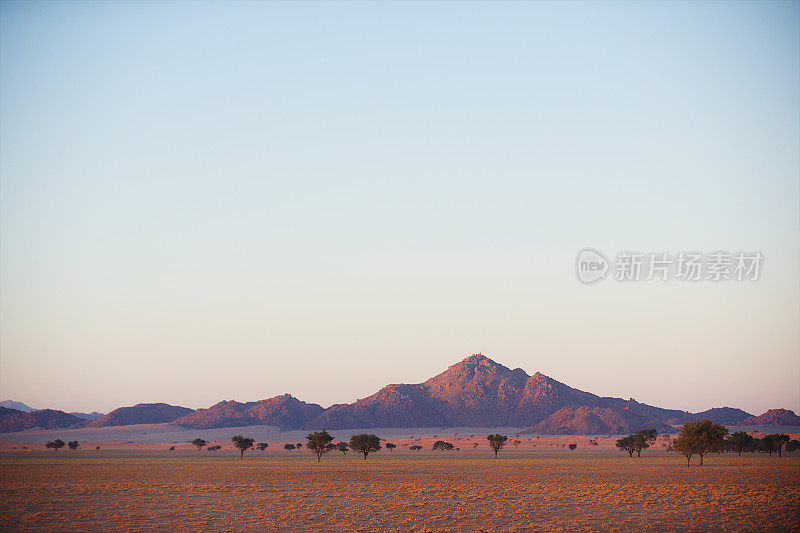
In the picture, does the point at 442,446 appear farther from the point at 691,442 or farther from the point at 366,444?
the point at 691,442

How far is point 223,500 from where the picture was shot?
5066 centimetres

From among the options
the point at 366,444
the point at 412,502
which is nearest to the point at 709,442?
the point at 412,502

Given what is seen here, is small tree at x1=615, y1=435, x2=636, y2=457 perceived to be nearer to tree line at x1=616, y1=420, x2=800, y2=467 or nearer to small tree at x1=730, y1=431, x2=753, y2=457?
tree line at x1=616, y1=420, x2=800, y2=467

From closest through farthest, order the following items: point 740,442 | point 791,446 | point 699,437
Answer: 1. point 699,437
2. point 740,442
3. point 791,446

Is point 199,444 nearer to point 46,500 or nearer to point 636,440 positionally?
point 636,440

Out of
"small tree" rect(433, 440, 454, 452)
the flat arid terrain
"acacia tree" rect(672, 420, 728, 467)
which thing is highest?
"acacia tree" rect(672, 420, 728, 467)

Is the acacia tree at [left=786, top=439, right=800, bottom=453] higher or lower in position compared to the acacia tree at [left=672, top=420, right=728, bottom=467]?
lower

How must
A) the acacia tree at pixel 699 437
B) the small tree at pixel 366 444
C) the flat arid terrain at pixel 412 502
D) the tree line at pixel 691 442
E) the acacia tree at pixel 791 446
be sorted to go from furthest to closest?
the acacia tree at pixel 791 446 < the small tree at pixel 366 444 < the tree line at pixel 691 442 < the acacia tree at pixel 699 437 < the flat arid terrain at pixel 412 502

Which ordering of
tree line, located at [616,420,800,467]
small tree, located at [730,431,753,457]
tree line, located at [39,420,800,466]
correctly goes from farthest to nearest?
small tree, located at [730,431,753,457] → tree line, located at [39,420,800,466] → tree line, located at [616,420,800,467]

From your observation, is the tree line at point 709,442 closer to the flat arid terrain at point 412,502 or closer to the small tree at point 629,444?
the small tree at point 629,444

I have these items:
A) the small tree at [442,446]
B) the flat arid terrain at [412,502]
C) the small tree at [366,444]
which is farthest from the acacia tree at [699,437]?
the small tree at [442,446]

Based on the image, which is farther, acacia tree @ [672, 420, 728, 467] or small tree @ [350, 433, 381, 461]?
small tree @ [350, 433, 381, 461]

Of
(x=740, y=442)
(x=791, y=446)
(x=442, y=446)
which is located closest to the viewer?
(x=740, y=442)

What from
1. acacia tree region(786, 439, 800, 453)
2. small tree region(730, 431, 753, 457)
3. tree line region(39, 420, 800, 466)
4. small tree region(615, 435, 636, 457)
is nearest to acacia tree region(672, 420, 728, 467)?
tree line region(39, 420, 800, 466)
